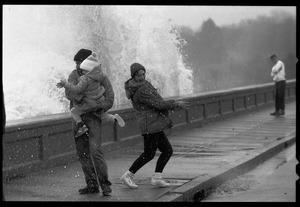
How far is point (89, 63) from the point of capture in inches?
337

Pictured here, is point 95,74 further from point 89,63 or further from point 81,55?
point 81,55

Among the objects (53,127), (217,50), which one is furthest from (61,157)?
(217,50)

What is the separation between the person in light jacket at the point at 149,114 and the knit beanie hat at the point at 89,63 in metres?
0.61

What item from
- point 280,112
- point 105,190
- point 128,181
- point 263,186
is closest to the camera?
point 105,190

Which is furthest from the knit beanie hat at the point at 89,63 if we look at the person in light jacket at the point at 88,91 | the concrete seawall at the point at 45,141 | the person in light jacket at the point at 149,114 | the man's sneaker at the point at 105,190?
the concrete seawall at the point at 45,141

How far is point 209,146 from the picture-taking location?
1391 centimetres

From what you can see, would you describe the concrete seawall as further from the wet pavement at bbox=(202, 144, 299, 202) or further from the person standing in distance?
the person standing in distance

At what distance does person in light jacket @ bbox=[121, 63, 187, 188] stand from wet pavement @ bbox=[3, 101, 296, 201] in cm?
18

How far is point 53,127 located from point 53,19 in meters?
25.2

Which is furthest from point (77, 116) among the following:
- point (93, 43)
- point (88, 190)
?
point (93, 43)

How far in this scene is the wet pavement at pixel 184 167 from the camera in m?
8.62

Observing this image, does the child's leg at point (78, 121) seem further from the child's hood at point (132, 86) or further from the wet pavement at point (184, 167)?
the child's hood at point (132, 86)

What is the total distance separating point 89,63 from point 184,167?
2940 millimetres
